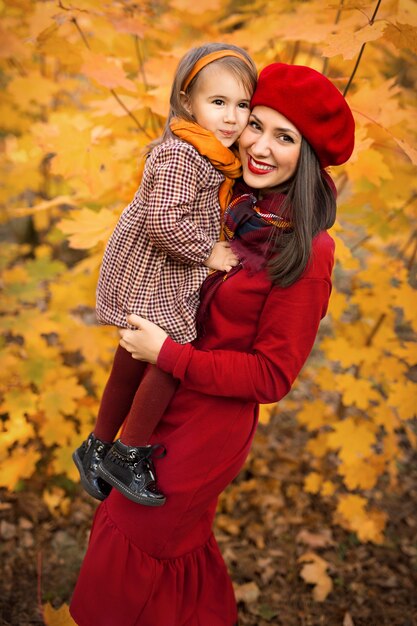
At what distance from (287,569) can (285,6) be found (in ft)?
9.71

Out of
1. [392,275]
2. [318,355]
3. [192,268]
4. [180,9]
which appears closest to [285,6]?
[180,9]

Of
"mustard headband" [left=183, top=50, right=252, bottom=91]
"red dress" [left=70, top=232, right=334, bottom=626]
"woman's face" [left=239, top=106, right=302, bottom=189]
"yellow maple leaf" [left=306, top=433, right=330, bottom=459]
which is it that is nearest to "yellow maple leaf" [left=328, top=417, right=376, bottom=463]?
"yellow maple leaf" [left=306, top=433, right=330, bottom=459]

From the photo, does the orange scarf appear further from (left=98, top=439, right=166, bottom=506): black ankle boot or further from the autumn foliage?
(left=98, top=439, right=166, bottom=506): black ankle boot

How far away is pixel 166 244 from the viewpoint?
1489 mm

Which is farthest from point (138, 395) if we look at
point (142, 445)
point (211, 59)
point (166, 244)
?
point (211, 59)

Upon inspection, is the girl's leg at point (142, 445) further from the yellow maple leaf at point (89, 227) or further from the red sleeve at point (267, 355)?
the yellow maple leaf at point (89, 227)

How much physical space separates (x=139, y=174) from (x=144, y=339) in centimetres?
81

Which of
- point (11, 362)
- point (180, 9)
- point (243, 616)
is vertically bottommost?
point (243, 616)

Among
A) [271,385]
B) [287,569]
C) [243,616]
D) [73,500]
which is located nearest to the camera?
[271,385]

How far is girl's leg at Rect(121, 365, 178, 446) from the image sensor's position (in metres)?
1.60

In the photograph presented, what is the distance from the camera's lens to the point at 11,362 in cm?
277

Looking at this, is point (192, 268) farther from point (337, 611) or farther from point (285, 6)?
point (337, 611)

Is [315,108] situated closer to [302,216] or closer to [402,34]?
[302,216]

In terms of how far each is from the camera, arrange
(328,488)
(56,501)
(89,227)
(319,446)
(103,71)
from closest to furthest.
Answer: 1. (103,71)
2. (89,227)
3. (56,501)
4. (328,488)
5. (319,446)
